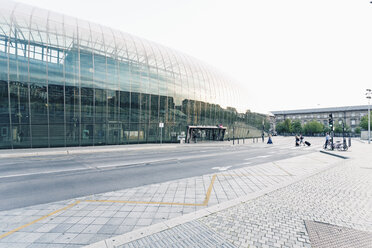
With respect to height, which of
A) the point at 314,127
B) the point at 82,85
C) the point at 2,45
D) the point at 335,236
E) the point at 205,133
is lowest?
the point at 335,236

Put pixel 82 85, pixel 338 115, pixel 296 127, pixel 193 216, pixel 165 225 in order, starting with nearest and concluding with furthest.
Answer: pixel 165 225, pixel 193 216, pixel 82 85, pixel 296 127, pixel 338 115

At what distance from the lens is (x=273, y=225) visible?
168 inches

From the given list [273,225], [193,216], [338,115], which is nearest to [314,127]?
[338,115]

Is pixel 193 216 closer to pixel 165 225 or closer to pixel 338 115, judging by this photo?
pixel 165 225

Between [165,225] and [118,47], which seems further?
[118,47]

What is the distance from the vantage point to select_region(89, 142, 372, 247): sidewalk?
362cm

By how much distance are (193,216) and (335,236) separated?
3.20 metres

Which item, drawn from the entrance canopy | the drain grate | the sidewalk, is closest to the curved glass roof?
the entrance canopy

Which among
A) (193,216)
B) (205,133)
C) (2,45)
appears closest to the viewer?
(193,216)

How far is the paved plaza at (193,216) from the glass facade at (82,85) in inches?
856

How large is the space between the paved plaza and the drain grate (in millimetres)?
110

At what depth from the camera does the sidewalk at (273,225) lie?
11.9 ft

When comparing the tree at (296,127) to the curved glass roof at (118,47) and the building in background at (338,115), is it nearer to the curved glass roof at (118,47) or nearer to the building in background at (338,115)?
the building in background at (338,115)

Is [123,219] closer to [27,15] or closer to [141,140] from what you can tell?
[141,140]
